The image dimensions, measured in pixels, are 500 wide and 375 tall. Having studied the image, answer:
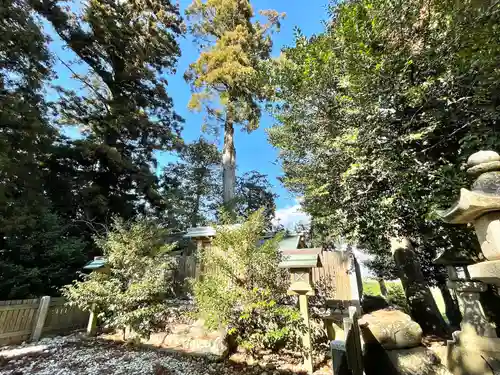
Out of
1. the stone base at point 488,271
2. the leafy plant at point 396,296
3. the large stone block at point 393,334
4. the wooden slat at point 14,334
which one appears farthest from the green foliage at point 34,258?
the leafy plant at point 396,296

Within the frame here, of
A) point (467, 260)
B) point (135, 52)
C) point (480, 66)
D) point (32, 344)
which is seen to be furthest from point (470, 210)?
point (135, 52)

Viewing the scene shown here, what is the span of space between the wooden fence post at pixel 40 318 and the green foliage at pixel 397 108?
22.1 feet

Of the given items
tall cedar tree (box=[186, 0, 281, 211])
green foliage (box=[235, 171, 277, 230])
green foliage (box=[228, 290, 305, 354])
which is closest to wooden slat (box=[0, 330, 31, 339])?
green foliage (box=[228, 290, 305, 354])

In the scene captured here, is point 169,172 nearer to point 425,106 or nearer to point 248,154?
point 248,154

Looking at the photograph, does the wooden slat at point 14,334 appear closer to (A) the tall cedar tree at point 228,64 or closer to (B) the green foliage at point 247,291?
(B) the green foliage at point 247,291

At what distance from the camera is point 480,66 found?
364cm

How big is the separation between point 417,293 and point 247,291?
464cm

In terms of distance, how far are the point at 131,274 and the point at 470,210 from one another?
584 cm

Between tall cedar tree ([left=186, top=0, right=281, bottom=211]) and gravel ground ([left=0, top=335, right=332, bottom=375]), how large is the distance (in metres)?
6.50

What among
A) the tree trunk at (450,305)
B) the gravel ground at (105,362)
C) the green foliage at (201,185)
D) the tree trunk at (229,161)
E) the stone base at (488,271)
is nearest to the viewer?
Answer: the stone base at (488,271)

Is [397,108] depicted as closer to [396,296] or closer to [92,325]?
[92,325]

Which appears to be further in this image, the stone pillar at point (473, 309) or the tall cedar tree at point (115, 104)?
the tall cedar tree at point (115, 104)

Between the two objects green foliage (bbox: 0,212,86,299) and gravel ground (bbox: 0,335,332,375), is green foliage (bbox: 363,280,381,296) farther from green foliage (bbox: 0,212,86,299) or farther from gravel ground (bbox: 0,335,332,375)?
green foliage (bbox: 0,212,86,299)

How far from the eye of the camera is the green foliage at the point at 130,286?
191 inches
